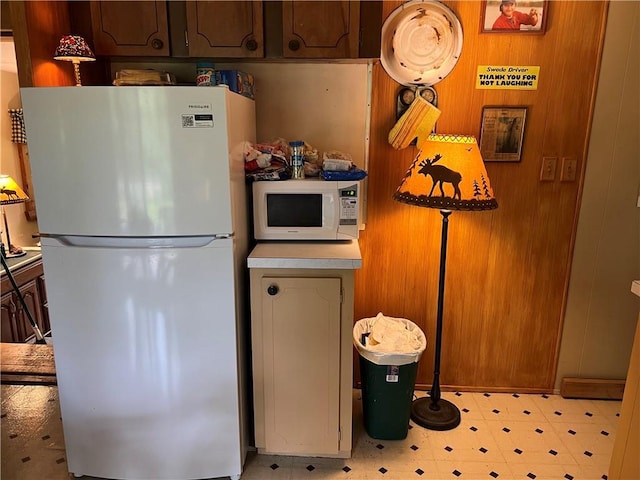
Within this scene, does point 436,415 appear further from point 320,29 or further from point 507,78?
point 320,29

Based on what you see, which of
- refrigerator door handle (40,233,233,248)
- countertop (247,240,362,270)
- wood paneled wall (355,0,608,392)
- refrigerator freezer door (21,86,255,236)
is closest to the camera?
refrigerator freezer door (21,86,255,236)

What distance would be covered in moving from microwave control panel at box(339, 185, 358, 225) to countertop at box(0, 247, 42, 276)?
223 cm

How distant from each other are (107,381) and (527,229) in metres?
2.09

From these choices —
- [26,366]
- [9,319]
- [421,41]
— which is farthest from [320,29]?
[9,319]

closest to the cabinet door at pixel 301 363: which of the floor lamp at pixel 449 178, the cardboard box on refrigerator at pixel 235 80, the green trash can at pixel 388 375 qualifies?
the green trash can at pixel 388 375

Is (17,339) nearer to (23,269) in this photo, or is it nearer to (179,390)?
(23,269)

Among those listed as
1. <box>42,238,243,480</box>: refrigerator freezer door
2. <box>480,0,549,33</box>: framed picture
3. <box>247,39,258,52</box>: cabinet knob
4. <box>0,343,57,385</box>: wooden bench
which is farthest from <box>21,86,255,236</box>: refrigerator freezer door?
<box>480,0,549,33</box>: framed picture

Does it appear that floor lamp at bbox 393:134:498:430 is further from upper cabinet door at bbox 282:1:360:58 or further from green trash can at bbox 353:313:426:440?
green trash can at bbox 353:313:426:440

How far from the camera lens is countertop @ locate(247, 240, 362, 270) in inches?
68.1

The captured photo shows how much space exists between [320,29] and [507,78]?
3.11 feet

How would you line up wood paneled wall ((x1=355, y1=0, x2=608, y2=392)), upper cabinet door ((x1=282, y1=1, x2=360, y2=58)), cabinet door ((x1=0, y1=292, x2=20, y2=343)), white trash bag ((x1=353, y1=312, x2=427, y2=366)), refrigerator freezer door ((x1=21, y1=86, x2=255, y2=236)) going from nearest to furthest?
refrigerator freezer door ((x1=21, y1=86, x2=255, y2=236)), upper cabinet door ((x1=282, y1=1, x2=360, y2=58)), white trash bag ((x1=353, y1=312, x2=427, y2=366)), wood paneled wall ((x1=355, y1=0, x2=608, y2=392)), cabinet door ((x1=0, y1=292, x2=20, y2=343))

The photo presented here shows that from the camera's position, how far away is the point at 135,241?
1.61 metres

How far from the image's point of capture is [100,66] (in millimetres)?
2137

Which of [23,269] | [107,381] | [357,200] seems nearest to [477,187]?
[357,200]
